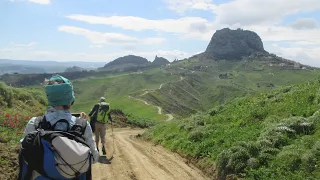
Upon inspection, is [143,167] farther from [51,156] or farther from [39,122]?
[51,156]

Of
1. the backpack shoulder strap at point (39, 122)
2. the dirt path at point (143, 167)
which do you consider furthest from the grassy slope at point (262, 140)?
the backpack shoulder strap at point (39, 122)

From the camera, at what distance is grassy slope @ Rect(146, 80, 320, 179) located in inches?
393

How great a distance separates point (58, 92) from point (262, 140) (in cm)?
977

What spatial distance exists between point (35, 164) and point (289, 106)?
1526 centimetres

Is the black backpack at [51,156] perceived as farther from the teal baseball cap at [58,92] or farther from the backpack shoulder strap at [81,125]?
the teal baseball cap at [58,92]

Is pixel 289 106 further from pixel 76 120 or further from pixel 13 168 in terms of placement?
pixel 76 120

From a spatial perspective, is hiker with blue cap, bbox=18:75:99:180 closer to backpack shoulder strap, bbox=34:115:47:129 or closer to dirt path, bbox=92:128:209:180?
backpack shoulder strap, bbox=34:115:47:129

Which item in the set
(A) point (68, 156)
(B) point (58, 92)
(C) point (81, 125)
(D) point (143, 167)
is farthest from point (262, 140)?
(A) point (68, 156)

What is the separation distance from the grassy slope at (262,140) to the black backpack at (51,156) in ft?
24.6

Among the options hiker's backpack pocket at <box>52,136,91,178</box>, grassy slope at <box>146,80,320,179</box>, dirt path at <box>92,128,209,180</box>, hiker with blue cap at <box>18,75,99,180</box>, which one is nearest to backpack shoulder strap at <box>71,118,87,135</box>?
hiker with blue cap at <box>18,75,99,180</box>

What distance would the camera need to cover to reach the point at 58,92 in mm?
4102

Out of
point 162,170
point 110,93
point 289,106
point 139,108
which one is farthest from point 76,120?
point 110,93

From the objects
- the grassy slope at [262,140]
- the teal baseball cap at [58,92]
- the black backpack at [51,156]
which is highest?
the teal baseball cap at [58,92]

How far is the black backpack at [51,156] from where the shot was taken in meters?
3.62
